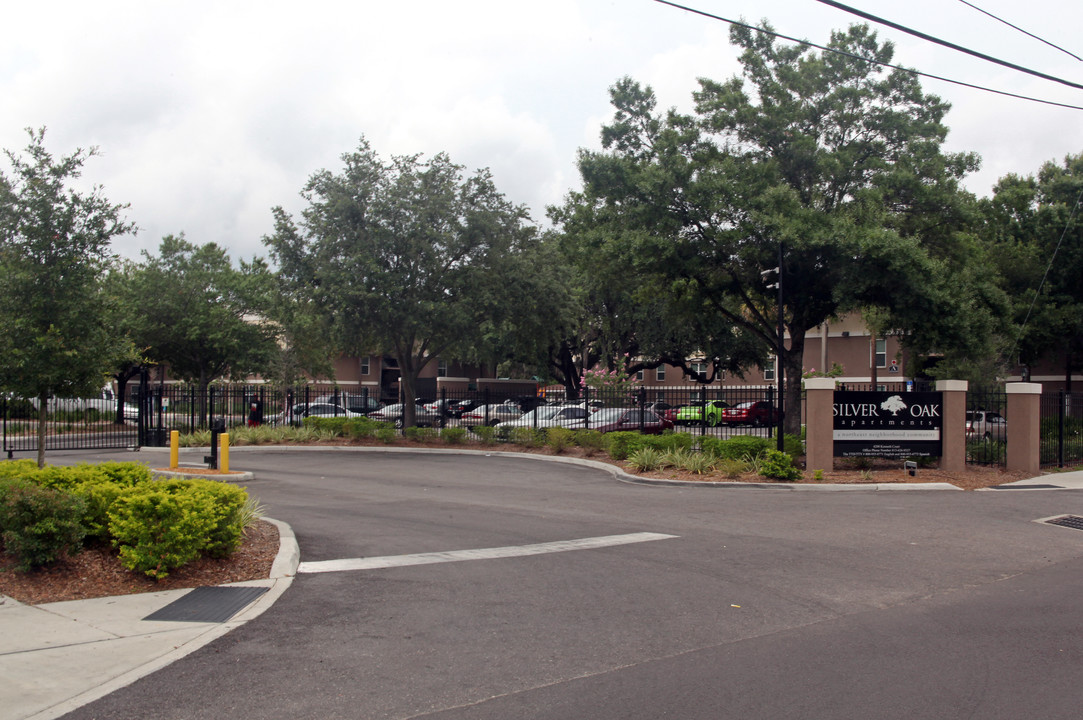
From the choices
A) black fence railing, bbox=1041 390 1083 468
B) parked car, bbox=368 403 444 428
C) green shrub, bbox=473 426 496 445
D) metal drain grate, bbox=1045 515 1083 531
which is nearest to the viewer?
metal drain grate, bbox=1045 515 1083 531

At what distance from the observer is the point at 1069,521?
502 inches

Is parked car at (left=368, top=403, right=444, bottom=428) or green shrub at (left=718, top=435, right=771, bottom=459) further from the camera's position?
parked car at (left=368, top=403, right=444, bottom=428)

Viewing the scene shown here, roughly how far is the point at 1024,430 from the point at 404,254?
683 inches

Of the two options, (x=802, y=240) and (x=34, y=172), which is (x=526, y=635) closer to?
(x=34, y=172)

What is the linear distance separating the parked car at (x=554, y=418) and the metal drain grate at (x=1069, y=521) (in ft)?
47.1

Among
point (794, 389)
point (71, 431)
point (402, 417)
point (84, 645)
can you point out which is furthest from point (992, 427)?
point (71, 431)

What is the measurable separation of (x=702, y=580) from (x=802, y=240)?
1405 centimetres

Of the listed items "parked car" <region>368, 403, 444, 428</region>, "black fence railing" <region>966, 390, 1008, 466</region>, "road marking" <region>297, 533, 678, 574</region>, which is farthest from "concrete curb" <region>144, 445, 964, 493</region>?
"road marking" <region>297, 533, 678, 574</region>

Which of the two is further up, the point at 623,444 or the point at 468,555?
the point at 623,444

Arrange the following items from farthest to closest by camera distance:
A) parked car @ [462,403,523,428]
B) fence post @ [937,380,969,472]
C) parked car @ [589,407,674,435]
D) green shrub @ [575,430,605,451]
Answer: parked car @ [462,403,523,428], parked car @ [589,407,674,435], green shrub @ [575,430,605,451], fence post @ [937,380,969,472]

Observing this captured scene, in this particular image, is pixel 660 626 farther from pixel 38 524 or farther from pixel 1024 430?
pixel 1024 430

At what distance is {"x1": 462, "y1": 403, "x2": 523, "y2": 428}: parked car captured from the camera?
2933 centimetres

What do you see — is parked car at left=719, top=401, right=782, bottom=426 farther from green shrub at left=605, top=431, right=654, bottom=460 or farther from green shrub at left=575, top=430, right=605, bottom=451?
green shrub at left=605, top=431, right=654, bottom=460

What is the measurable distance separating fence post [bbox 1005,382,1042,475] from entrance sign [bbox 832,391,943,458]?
81.3 inches
